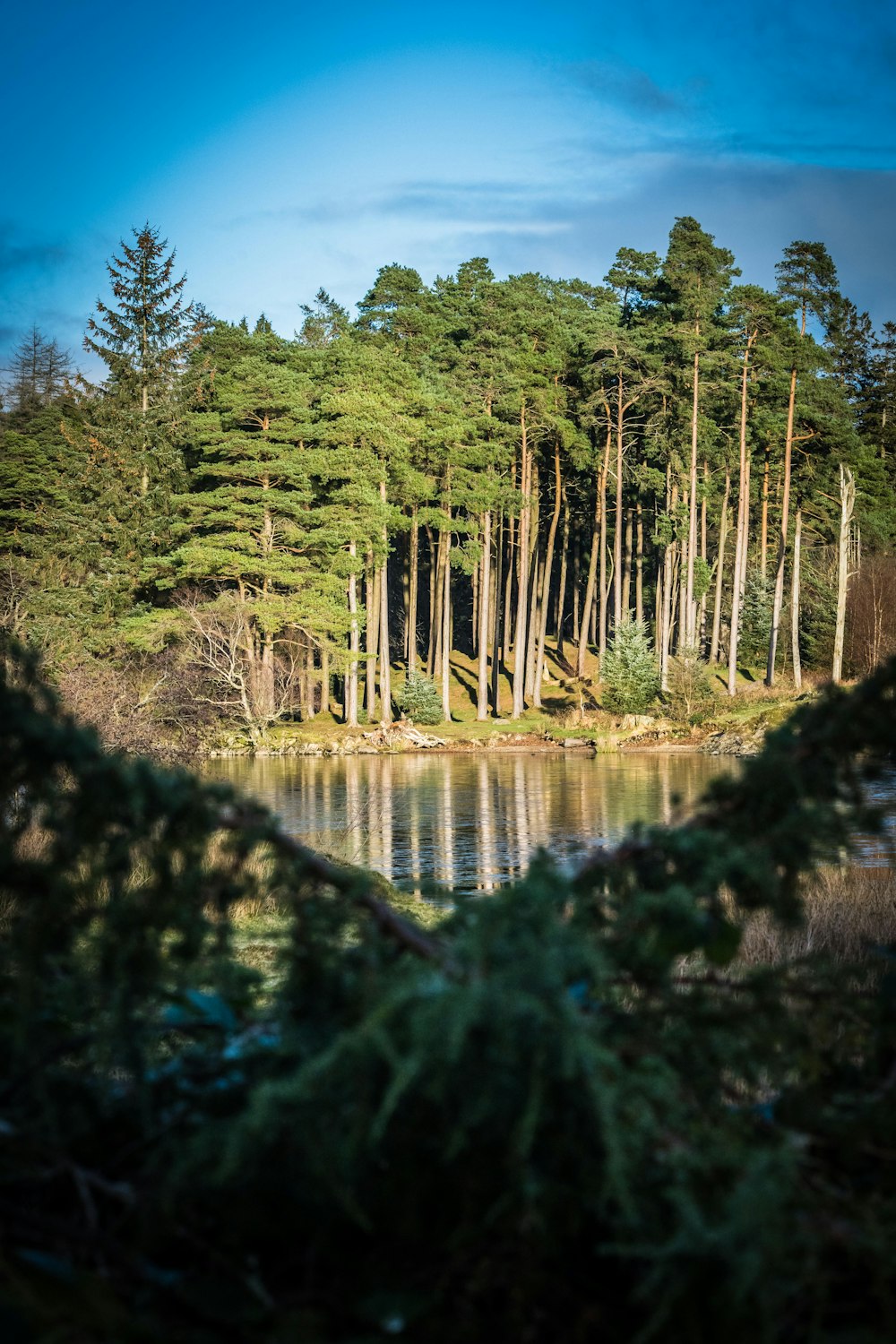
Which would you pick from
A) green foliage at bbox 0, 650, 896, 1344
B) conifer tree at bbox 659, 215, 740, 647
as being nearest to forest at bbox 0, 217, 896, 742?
conifer tree at bbox 659, 215, 740, 647

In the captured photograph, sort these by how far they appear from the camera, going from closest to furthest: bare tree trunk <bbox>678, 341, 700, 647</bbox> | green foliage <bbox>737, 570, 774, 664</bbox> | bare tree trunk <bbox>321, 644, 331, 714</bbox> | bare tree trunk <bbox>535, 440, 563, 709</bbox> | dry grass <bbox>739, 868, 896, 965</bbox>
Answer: dry grass <bbox>739, 868, 896, 965</bbox> → bare tree trunk <bbox>321, 644, 331, 714</bbox> → bare tree trunk <bbox>678, 341, 700, 647</bbox> → bare tree trunk <bbox>535, 440, 563, 709</bbox> → green foliage <bbox>737, 570, 774, 664</bbox>

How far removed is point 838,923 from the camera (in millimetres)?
7809

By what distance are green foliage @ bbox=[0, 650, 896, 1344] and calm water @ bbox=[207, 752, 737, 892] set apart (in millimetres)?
6831

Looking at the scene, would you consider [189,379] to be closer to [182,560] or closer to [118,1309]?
[182,560]

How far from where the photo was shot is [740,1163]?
116 centimetres

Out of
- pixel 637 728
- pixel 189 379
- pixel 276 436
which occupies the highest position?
pixel 189 379

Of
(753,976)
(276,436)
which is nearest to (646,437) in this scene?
(276,436)

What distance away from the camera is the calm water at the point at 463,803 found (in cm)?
1617

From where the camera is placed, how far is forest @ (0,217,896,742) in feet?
138

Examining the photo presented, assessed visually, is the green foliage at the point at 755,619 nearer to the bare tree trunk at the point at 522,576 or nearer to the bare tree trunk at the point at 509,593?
the bare tree trunk at the point at 522,576

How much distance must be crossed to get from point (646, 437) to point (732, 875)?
49467mm

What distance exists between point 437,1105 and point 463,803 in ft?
74.9

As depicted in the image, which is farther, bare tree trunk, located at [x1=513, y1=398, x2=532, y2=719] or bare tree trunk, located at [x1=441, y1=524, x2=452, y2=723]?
bare tree trunk, located at [x1=441, y1=524, x2=452, y2=723]

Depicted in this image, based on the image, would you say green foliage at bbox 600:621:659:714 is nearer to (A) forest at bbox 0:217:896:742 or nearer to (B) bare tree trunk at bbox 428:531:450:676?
(A) forest at bbox 0:217:896:742
